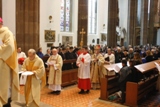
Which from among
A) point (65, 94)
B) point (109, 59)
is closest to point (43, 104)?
point (65, 94)

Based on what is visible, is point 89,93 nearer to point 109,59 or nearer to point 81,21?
point 109,59

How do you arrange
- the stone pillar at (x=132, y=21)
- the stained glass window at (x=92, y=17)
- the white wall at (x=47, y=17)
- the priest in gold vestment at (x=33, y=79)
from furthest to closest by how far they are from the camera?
the stained glass window at (x=92, y=17) → the stone pillar at (x=132, y=21) → the white wall at (x=47, y=17) → the priest in gold vestment at (x=33, y=79)

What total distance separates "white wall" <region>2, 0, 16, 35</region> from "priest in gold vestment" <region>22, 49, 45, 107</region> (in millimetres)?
10428

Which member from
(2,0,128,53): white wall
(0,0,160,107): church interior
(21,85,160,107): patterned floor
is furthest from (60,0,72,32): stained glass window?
(21,85,160,107): patterned floor

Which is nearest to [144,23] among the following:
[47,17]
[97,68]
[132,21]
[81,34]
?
[132,21]

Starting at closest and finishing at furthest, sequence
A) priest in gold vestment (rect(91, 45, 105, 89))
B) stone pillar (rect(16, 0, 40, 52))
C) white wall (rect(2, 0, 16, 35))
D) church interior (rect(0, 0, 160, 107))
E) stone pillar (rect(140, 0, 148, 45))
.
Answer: church interior (rect(0, 0, 160, 107)) → priest in gold vestment (rect(91, 45, 105, 89)) → stone pillar (rect(16, 0, 40, 52)) → white wall (rect(2, 0, 16, 35)) → stone pillar (rect(140, 0, 148, 45))

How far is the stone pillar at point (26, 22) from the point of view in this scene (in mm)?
12141

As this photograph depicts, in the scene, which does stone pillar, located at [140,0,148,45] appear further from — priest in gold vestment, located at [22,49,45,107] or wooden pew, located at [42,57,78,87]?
priest in gold vestment, located at [22,49,45,107]

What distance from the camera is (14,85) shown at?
486cm

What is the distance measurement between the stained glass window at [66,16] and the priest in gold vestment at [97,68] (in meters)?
14.8

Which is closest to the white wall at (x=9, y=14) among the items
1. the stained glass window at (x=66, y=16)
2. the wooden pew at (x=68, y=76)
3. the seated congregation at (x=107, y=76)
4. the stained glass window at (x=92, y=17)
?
the seated congregation at (x=107, y=76)

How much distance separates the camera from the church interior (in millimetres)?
6855

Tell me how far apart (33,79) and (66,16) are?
1877 centimetres

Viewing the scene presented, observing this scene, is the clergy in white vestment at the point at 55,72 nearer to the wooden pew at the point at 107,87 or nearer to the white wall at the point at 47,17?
the wooden pew at the point at 107,87
